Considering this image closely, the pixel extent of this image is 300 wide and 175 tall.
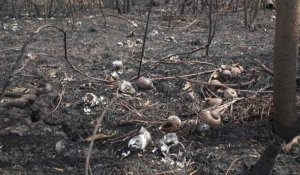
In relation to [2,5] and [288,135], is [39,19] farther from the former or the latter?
[288,135]

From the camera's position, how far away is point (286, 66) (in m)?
2.15

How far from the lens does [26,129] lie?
8.23 ft

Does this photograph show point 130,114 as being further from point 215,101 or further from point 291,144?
point 291,144

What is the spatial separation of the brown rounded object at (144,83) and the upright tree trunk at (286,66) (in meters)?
0.99

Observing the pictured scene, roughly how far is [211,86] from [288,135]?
2.49 ft

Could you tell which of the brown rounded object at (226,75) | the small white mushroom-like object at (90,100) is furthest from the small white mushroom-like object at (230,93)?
the small white mushroom-like object at (90,100)

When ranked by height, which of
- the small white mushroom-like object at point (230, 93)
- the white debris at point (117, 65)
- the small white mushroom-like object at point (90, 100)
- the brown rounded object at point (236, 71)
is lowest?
the small white mushroom-like object at point (90, 100)

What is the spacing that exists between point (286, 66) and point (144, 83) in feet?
3.63

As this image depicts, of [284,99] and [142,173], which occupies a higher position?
[284,99]

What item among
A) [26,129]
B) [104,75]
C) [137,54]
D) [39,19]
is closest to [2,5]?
[39,19]

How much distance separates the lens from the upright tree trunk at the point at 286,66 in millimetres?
2104

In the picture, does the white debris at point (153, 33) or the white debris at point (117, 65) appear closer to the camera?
the white debris at point (117, 65)

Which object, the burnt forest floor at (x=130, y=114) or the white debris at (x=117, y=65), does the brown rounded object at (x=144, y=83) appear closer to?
the burnt forest floor at (x=130, y=114)

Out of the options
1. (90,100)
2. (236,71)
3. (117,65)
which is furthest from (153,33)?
(90,100)
